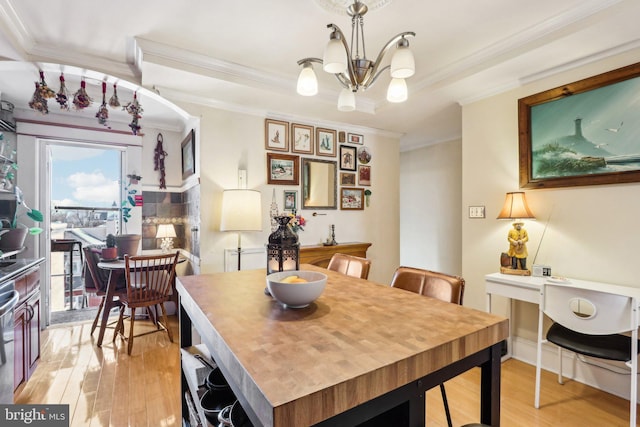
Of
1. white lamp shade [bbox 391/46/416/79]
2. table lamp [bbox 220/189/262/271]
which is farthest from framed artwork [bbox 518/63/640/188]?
table lamp [bbox 220/189/262/271]

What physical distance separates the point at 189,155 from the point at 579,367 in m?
3.93

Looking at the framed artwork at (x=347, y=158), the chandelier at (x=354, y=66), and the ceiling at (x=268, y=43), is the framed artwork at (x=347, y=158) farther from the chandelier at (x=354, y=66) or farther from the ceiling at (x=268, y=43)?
the chandelier at (x=354, y=66)

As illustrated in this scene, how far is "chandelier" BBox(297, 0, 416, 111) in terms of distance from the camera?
1.43m

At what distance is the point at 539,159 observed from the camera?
2.39 metres

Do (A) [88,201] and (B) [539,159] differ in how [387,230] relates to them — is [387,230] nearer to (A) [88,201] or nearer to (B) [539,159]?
(B) [539,159]

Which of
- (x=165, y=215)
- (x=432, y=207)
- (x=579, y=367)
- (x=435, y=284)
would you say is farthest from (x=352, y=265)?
(x=432, y=207)

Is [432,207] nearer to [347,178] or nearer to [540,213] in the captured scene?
[347,178]

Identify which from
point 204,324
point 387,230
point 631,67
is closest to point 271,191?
point 387,230

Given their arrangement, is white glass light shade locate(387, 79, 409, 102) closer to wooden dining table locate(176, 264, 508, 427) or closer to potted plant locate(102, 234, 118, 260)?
wooden dining table locate(176, 264, 508, 427)

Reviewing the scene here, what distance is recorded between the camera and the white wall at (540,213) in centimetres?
202

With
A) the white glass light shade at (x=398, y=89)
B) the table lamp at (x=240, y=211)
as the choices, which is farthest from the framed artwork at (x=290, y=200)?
the white glass light shade at (x=398, y=89)

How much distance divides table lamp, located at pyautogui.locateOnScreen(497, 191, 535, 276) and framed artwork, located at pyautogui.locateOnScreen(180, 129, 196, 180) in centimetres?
292

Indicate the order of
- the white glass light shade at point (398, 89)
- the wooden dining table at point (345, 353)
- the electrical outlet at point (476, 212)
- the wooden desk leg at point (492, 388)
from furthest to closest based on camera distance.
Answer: the electrical outlet at point (476, 212) → the white glass light shade at point (398, 89) → the wooden desk leg at point (492, 388) → the wooden dining table at point (345, 353)

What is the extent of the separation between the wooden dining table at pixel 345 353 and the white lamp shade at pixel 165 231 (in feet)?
9.03
